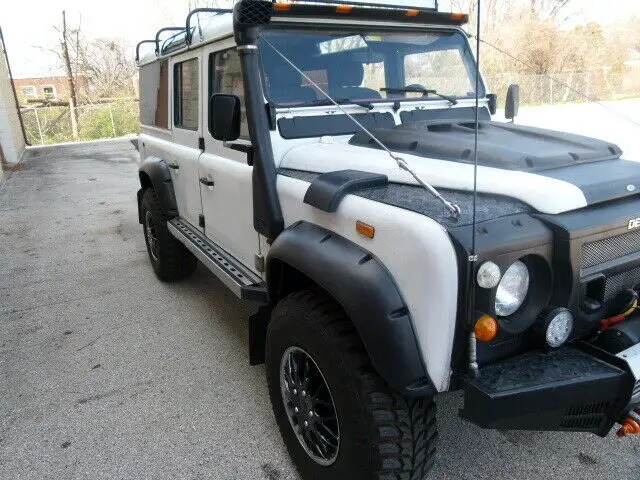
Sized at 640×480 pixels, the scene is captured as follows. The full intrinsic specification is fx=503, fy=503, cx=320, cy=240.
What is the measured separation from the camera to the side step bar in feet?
9.23

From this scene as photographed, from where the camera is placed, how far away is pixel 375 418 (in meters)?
1.82

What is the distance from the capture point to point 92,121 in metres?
22.2

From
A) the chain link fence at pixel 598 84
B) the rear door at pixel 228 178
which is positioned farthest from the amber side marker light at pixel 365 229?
the chain link fence at pixel 598 84

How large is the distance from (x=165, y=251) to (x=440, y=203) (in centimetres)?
343

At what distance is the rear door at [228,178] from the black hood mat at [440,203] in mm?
968

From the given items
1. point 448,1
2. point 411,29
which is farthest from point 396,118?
point 448,1

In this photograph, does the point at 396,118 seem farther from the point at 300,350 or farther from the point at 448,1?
the point at 300,350

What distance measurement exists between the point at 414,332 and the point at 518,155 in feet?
3.20

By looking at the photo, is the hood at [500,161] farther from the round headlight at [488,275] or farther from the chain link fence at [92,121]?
the chain link fence at [92,121]

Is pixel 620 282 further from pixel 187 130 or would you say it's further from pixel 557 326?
pixel 187 130

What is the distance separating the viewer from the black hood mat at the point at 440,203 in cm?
176

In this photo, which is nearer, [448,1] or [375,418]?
[375,418]

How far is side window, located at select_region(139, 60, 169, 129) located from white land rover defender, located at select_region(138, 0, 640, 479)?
118cm

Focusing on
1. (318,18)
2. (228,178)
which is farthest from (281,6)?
(228,178)
